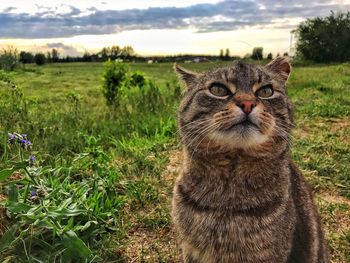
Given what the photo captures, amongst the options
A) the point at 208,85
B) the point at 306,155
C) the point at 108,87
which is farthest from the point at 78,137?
the point at 108,87

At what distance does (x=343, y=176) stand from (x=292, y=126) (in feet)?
8.83

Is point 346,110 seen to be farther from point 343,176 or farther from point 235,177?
point 235,177

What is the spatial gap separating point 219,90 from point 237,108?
27 cm

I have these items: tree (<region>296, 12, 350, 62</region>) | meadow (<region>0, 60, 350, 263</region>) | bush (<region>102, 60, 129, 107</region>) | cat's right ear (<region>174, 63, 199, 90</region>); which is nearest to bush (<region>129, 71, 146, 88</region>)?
bush (<region>102, 60, 129, 107</region>)

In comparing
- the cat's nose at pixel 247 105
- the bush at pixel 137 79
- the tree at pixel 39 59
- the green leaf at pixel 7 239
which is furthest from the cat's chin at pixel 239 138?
the tree at pixel 39 59

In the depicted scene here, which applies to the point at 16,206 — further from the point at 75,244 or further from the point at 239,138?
the point at 239,138

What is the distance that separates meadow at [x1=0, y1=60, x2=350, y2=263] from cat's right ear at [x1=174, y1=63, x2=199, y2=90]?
8.5 inches

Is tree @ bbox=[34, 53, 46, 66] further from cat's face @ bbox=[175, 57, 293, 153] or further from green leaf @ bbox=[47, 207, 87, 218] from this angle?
cat's face @ bbox=[175, 57, 293, 153]

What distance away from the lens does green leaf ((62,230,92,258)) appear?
300 cm

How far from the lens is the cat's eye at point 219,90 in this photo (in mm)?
2898

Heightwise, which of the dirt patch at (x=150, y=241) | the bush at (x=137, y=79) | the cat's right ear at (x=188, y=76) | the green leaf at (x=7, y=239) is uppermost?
the cat's right ear at (x=188, y=76)

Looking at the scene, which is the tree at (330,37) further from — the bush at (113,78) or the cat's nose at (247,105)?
the cat's nose at (247,105)

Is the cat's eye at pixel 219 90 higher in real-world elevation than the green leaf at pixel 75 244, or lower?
higher

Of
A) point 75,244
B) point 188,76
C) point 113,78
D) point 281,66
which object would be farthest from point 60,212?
point 113,78
